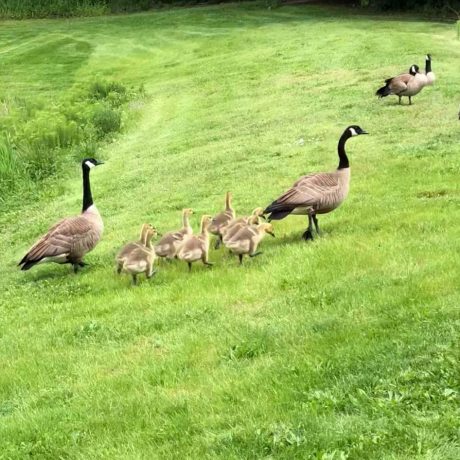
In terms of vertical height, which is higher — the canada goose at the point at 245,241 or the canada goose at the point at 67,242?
the canada goose at the point at 245,241

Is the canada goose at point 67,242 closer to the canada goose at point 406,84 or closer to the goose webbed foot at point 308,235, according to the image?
the goose webbed foot at point 308,235

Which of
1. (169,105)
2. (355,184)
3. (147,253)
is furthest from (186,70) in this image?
(147,253)

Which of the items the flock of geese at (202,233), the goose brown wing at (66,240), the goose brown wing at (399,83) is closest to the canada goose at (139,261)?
the flock of geese at (202,233)

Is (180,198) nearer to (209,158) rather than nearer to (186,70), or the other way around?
(209,158)

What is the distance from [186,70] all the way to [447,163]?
97.6 feet

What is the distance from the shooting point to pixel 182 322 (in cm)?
1044

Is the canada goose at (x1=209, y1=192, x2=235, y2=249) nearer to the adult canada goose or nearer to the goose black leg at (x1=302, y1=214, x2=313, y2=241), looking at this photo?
the adult canada goose

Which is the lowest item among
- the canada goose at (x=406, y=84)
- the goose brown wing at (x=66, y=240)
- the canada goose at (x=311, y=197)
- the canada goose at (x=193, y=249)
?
the goose brown wing at (x=66, y=240)

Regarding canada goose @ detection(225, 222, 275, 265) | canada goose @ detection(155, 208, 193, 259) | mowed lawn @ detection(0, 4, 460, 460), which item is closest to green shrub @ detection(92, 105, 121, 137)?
mowed lawn @ detection(0, 4, 460, 460)

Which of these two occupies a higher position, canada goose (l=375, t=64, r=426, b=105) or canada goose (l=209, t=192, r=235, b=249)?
canada goose (l=375, t=64, r=426, b=105)

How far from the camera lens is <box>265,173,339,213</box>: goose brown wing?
12.5 metres

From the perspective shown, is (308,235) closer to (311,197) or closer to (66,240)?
(311,197)

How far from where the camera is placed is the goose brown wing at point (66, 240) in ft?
44.8

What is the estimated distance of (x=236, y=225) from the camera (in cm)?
1231
